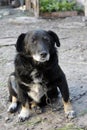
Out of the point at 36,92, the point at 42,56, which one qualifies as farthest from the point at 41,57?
the point at 36,92

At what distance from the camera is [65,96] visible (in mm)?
4637

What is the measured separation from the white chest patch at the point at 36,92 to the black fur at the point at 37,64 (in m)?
0.04

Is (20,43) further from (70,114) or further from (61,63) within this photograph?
(61,63)

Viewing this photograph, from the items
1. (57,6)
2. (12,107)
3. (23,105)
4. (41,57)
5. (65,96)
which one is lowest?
(57,6)

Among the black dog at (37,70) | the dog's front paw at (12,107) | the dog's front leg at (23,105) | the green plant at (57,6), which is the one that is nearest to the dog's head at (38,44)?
the black dog at (37,70)

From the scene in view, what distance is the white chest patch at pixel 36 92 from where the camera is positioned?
15.1 feet

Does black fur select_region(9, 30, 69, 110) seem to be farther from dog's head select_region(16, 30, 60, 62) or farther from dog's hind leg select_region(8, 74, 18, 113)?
dog's hind leg select_region(8, 74, 18, 113)

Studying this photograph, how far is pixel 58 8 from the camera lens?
1040 centimetres

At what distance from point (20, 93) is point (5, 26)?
5444 millimetres

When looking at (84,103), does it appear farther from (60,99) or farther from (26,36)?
(26,36)

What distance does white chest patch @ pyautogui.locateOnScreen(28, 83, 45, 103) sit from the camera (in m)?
4.60

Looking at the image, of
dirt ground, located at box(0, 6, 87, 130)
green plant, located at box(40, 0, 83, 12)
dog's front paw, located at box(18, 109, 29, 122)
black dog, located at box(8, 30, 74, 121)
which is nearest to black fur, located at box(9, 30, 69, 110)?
black dog, located at box(8, 30, 74, 121)

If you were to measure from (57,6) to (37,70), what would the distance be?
6.11 m

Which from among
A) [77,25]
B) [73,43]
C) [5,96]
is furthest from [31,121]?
[77,25]
